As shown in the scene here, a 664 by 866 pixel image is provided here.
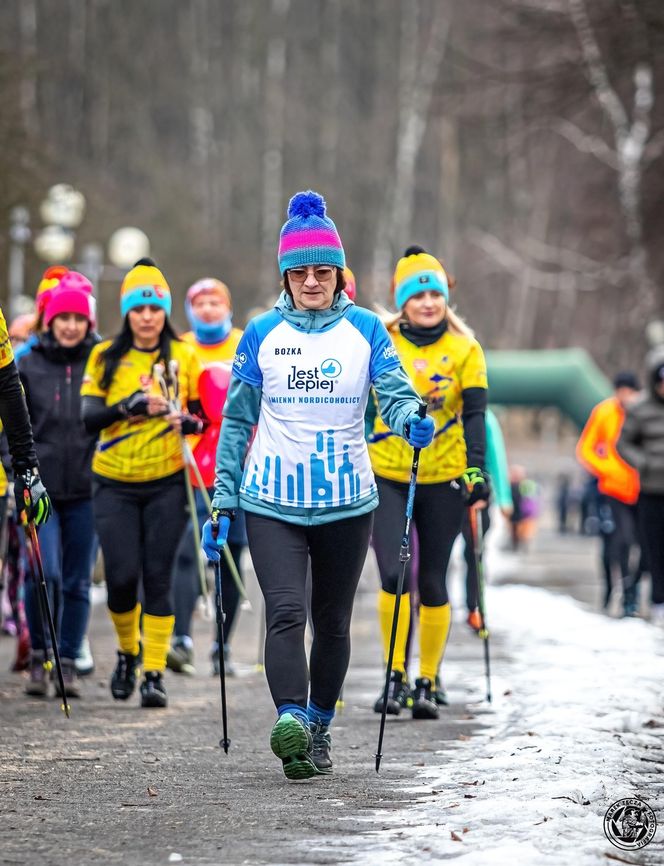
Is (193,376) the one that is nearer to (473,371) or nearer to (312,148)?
(473,371)

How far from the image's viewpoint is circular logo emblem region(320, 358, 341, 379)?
21.3ft

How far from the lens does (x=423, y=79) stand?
56.4 metres

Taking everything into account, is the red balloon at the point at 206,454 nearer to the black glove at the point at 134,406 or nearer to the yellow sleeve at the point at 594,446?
the black glove at the point at 134,406

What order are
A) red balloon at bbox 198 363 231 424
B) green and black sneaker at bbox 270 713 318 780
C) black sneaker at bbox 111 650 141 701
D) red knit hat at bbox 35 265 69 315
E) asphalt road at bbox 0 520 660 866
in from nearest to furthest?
asphalt road at bbox 0 520 660 866 < green and black sneaker at bbox 270 713 318 780 < black sneaker at bbox 111 650 141 701 < red balloon at bbox 198 363 231 424 < red knit hat at bbox 35 265 69 315

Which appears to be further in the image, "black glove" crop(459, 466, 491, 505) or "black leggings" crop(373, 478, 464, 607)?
"black leggings" crop(373, 478, 464, 607)

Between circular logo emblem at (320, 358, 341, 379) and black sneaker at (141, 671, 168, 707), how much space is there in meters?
2.65

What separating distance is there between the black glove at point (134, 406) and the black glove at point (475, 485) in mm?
1511

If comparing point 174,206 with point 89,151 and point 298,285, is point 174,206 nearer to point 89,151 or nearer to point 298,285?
point 89,151

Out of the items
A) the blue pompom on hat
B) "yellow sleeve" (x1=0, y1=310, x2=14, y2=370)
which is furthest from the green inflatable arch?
the blue pompom on hat

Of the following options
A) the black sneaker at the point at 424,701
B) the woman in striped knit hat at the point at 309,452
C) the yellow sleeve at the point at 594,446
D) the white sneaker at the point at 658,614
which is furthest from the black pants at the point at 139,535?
the yellow sleeve at the point at 594,446

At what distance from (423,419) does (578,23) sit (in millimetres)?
25987

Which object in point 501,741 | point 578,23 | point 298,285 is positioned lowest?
point 501,741

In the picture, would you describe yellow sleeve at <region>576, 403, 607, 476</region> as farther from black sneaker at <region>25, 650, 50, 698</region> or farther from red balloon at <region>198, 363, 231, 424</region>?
black sneaker at <region>25, 650, 50, 698</region>

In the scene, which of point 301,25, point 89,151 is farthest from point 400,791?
point 301,25
